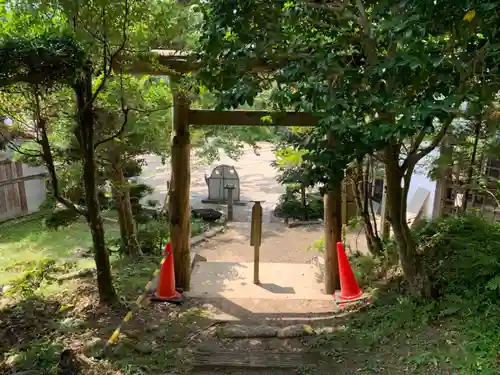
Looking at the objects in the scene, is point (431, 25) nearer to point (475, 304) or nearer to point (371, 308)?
point (475, 304)

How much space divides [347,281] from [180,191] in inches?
100

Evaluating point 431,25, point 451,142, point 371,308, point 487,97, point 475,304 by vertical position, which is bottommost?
point 371,308

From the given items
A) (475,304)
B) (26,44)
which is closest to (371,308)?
(475,304)

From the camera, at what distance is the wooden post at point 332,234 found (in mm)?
5773

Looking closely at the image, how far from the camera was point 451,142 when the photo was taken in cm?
598

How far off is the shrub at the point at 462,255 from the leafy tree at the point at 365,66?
281mm

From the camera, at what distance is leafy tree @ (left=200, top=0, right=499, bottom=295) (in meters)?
2.53

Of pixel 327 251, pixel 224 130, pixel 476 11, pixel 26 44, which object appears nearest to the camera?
pixel 476 11

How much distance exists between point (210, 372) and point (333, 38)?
3.21m

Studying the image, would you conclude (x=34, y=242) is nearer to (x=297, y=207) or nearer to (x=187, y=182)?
(x=187, y=182)

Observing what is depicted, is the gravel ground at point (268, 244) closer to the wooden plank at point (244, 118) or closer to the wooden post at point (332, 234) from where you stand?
the wooden post at point (332, 234)

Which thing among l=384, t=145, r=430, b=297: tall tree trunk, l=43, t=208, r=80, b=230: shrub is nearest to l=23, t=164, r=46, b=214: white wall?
l=43, t=208, r=80, b=230: shrub

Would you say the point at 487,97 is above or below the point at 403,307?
above

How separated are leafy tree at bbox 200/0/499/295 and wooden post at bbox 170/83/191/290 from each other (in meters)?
1.61
